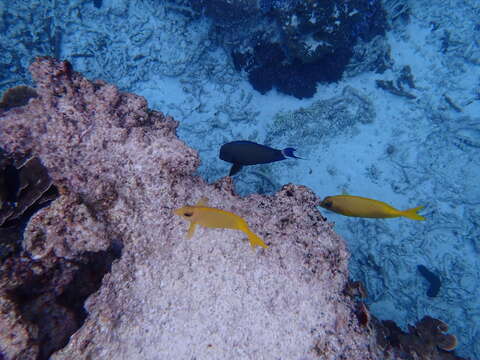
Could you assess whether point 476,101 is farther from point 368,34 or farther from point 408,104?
point 368,34

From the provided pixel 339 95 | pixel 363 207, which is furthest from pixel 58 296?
pixel 339 95

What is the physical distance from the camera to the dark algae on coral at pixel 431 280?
6.47 meters

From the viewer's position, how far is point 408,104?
311 inches

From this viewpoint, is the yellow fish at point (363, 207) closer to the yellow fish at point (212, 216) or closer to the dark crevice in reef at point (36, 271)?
the yellow fish at point (212, 216)

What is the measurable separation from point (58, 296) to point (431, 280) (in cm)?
756

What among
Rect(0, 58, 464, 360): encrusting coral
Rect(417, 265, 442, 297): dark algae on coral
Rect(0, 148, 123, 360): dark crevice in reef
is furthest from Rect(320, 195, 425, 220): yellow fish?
Rect(417, 265, 442, 297): dark algae on coral

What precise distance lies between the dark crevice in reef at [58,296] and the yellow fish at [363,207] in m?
2.25

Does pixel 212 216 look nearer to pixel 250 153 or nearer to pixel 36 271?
pixel 36 271

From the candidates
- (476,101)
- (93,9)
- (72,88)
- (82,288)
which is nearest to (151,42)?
(93,9)

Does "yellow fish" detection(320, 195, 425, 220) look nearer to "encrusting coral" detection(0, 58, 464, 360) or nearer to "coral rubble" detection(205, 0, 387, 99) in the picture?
"encrusting coral" detection(0, 58, 464, 360)

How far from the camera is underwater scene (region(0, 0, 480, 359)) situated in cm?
667

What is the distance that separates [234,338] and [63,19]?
9.60 m

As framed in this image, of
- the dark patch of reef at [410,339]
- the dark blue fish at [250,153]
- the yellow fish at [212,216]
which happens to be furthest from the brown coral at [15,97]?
the dark patch of reef at [410,339]

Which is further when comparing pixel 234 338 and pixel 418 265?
pixel 418 265
